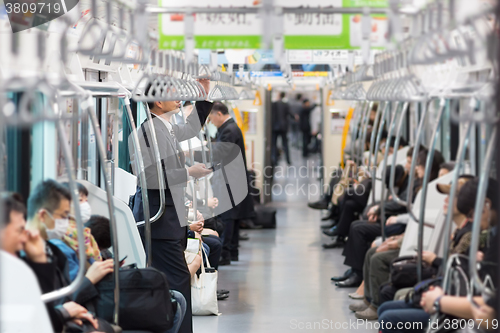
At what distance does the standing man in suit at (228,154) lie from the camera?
681 cm

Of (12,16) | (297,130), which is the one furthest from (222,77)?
(297,130)

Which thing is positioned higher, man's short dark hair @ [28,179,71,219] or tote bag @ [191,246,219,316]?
man's short dark hair @ [28,179,71,219]

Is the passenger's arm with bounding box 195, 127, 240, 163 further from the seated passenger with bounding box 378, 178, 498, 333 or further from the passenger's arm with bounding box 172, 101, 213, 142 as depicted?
the seated passenger with bounding box 378, 178, 498, 333

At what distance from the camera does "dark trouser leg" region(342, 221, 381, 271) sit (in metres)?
5.78

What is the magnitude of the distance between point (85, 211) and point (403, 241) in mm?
2202

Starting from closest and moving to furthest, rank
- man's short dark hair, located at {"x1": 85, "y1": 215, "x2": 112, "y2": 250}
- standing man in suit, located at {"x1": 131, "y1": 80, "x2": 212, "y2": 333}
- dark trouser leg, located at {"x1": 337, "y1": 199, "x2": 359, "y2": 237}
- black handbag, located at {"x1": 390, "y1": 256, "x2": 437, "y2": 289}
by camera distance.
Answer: man's short dark hair, located at {"x1": 85, "y1": 215, "x2": 112, "y2": 250} < black handbag, located at {"x1": 390, "y1": 256, "x2": 437, "y2": 289} < standing man in suit, located at {"x1": 131, "y1": 80, "x2": 212, "y2": 333} < dark trouser leg, located at {"x1": 337, "y1": 199, "x2": 359, "y2": 237}

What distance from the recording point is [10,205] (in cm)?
230

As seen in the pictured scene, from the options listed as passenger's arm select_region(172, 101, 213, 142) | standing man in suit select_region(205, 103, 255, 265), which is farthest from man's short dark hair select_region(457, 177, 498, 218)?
standing man in suit select_region(205, 103, 255, 265)

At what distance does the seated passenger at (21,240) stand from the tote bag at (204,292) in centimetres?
232

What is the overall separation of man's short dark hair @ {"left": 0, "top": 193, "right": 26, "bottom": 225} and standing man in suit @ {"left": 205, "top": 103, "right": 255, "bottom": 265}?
4407mm

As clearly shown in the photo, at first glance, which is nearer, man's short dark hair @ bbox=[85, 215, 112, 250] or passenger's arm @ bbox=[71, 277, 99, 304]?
passenger's arm @ bbox=[71, 277, 99, 304]

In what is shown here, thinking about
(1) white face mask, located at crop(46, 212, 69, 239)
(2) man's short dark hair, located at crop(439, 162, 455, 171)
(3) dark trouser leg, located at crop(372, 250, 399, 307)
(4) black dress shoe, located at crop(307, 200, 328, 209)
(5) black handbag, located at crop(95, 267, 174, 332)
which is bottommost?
(4) black dress shoe, located at crop(307, 200, 328, 209)

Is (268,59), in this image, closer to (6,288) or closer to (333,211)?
(6,288)

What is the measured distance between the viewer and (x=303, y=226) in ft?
31.8
